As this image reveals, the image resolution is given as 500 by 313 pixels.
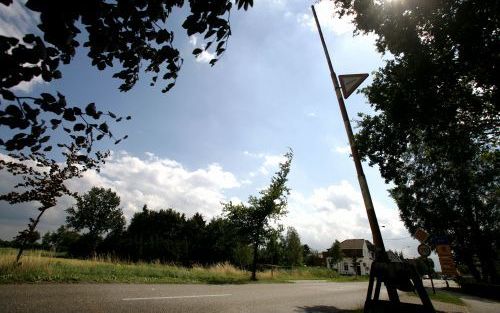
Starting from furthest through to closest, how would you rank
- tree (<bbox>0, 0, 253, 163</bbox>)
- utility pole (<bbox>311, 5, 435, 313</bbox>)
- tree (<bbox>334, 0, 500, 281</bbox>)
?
tree (<bbox>334, 0, 500, 281</bbox>)
utility pole (<bbox>311, 5, 435, 313</bbox>)
tree (<bbox>0, 0, 253, 163</bbox>)

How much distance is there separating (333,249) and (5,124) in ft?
209

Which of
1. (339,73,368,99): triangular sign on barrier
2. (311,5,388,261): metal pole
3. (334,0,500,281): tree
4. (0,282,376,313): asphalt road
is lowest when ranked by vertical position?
(0,282,376,313): asphalt road

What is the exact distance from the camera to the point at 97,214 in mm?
83500

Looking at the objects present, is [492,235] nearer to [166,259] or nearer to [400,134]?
[400,134]

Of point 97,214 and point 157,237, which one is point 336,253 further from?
point 97,214

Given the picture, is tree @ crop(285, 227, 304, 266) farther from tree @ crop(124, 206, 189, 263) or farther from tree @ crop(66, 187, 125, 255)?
tree @ crop(66, 187, 125, 255)

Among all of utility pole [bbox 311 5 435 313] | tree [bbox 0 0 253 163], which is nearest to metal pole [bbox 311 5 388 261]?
utility pole [bbox 311 5 435 313]

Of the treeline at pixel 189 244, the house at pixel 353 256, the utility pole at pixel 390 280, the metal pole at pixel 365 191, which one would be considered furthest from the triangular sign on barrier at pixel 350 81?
the house at pixel 353 256

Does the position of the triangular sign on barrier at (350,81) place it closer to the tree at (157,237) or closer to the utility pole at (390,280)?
the utility pole at (390,280)

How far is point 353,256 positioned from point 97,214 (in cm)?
7005

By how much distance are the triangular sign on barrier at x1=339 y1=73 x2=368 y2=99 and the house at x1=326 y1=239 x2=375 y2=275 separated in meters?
72.0

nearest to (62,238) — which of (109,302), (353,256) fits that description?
(353,256)

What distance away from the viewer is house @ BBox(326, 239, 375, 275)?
249 feet

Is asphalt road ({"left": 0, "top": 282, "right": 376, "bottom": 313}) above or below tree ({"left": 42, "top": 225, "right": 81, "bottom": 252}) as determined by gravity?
below
